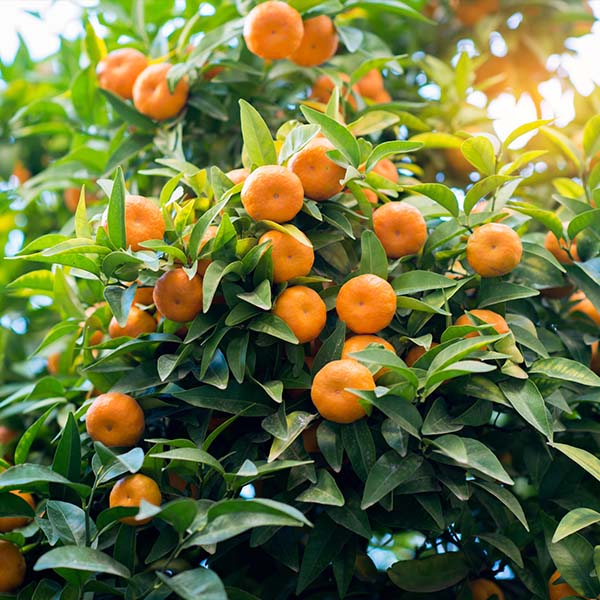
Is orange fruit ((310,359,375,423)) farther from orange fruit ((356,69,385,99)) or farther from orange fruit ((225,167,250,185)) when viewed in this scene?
orange fruit ((356,69,385,99))

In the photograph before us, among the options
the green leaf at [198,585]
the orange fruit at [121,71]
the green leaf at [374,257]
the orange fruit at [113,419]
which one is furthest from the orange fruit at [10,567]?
the orange fruit at [121,71]

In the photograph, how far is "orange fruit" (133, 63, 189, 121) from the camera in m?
1.40

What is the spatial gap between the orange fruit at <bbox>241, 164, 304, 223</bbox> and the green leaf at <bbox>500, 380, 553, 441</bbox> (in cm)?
38

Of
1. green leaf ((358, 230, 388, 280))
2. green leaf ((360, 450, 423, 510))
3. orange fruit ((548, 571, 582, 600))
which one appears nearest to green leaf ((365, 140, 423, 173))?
green leaf ((358, 230, 388, 280))

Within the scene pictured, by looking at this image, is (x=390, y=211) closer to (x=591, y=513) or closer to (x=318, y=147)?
(x=318, y=147)

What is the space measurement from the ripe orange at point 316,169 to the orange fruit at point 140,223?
0.21m

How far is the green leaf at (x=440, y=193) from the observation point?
44.3 inches

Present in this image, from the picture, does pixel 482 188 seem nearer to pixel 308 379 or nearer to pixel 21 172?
pixel 308 379

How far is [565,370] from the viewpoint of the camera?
105cm

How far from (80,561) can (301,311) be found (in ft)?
1.34

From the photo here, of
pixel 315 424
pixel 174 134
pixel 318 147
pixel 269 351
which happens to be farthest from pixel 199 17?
pixel 315 424

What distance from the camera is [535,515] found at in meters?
1.14

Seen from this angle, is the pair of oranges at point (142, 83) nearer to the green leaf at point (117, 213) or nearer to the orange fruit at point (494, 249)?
the green leaf at point (117, 213)

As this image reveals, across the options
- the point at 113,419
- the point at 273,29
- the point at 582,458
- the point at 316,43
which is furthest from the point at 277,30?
the point at 582,458
